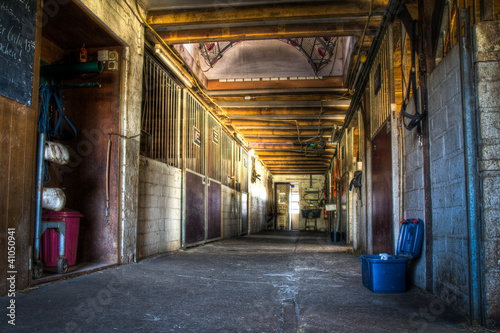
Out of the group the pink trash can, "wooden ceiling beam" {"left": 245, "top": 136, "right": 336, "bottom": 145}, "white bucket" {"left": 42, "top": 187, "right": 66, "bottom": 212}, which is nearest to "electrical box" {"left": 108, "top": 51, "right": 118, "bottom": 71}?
"white bucket" {"left": 42, "top": 187, "right": 66, "bottom": 212}

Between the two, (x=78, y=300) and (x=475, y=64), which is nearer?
(x=475, y=64)

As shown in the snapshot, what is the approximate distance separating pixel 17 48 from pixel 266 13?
336cm

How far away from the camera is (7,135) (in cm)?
285

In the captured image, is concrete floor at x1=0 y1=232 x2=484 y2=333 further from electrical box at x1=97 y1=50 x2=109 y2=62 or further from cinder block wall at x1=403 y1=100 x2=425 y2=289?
electrical box at x1=97 y1=50 x2=109 y2=62

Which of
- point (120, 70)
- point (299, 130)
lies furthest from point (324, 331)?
point (299, 130)

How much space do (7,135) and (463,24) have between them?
3.42 m

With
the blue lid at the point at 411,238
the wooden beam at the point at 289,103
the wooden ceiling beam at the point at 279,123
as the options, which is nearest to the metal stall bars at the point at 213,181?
the wooden beam at the point at 289,103

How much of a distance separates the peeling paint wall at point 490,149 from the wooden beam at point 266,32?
122 inches

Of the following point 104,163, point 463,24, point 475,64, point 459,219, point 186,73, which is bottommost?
point 459,219

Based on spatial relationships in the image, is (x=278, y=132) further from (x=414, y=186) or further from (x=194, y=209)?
(x=414, y=186)

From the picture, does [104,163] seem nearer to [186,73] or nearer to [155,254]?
[155,254]

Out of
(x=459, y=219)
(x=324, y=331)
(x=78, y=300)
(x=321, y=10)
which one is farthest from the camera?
(x=321, y=10)

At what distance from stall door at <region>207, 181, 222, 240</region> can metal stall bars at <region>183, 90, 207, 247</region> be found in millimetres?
431

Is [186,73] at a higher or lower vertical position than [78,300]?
higher
